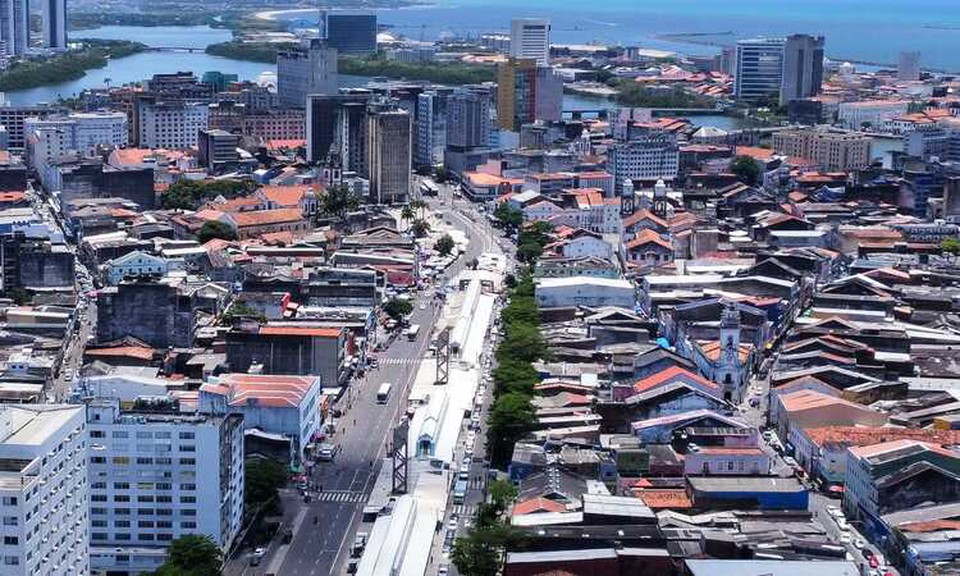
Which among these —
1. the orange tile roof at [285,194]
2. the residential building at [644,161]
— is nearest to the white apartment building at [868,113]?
the residential building at [644,161]

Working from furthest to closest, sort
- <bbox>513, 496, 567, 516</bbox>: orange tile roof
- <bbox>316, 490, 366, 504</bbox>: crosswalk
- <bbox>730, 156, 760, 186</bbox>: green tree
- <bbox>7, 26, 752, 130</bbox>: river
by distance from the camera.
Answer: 1. <bbox>7, 26, 752, 130</bbox>: river
2. <bbox>730, 156, 760, 186</bbox>: green tree
3. <bbox>316, 490, 366, 504</bbox>: crosswalk
4. <bbox>513, 496, 567, 516</bbox>: orange tile roof

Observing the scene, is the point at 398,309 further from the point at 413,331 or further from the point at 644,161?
the point at 644,161

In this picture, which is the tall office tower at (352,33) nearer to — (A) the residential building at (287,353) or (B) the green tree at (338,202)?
(B) the green tree at (338,202)

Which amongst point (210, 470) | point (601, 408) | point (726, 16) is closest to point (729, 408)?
point (601, 408)

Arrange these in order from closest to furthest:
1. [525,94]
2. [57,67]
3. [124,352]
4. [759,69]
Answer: [124,352] < [525,94] < [759,69] < [57,67]

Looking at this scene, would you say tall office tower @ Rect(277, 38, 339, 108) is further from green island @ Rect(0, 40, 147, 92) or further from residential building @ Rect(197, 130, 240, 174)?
green island @ Rect(0, 40, 147, 92)

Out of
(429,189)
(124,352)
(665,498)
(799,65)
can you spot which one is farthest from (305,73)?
(665,498)

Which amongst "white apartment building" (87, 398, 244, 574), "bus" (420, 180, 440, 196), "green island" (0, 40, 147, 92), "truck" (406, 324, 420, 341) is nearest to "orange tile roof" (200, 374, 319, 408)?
"white apartment building" (87, 398, 244, 574)
